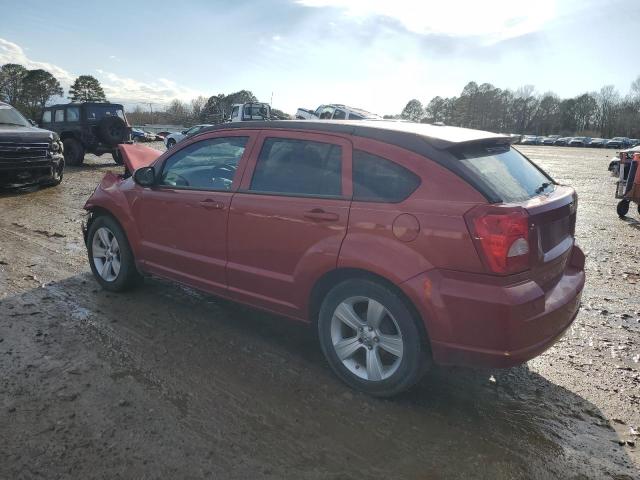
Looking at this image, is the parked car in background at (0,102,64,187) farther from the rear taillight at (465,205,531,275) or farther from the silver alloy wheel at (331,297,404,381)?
the rear taillight at (465,205,531,275)

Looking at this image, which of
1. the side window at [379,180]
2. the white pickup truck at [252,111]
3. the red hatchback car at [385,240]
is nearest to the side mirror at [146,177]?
the red hatchback car at [385,240]

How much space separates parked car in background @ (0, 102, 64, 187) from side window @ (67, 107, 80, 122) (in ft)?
15.9

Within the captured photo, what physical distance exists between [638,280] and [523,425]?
3720mm

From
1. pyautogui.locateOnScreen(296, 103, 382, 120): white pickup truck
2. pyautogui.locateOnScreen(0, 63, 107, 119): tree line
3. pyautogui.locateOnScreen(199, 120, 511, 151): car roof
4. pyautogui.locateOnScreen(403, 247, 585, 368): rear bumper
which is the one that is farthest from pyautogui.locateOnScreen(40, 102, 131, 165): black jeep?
pyautogui.locateOnScreen(0, 63, 107, 119): tree line

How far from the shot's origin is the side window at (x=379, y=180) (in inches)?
110

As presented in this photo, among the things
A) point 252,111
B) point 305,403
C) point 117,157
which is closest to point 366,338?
point 305,403

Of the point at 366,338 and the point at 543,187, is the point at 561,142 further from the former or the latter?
the point at 366,338

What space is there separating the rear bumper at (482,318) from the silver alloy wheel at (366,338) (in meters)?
0.27

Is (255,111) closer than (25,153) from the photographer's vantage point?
No

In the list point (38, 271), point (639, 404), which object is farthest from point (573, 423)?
point (38, 271)

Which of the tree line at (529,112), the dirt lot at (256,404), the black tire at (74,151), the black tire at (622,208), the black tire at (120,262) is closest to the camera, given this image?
the dirt lot at (256,404)

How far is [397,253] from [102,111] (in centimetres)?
1636

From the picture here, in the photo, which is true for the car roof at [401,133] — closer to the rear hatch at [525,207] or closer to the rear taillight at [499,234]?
the rear hatch at [525,207]

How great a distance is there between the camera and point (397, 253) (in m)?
2.72
